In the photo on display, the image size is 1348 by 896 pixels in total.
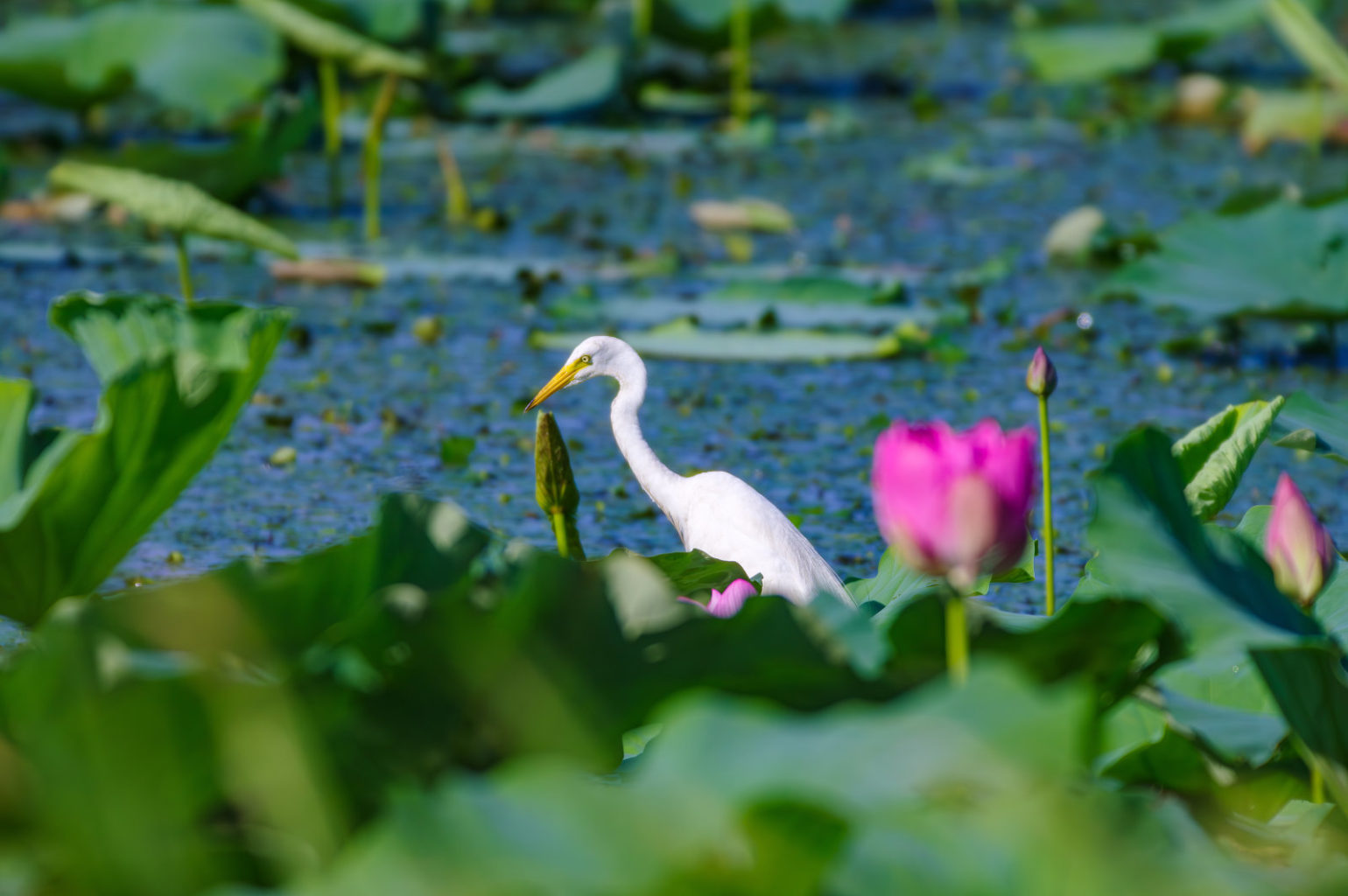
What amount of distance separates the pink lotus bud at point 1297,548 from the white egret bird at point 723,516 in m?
0.58

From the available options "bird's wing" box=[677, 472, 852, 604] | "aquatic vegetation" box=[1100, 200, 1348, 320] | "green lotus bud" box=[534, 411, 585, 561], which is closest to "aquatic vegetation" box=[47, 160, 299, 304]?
"bird's wing" box=[677, 472, 852, 604]

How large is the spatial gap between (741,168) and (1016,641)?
13.4 feet

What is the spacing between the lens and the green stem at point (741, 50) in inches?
214

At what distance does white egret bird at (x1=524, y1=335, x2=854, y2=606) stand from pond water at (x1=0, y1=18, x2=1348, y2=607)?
0.80 feet

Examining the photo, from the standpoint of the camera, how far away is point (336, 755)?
96 centimetres

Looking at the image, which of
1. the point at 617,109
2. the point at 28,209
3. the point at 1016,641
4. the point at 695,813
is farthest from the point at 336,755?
the point at 617,109

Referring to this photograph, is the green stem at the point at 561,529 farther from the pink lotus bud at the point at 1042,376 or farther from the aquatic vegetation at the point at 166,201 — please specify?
the aquatic vegetation at the point at 166,201

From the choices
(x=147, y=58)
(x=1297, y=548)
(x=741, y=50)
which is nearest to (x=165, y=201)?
(x=1297, y=548)

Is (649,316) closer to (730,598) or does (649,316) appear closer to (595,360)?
(595,360)

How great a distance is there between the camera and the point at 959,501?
917 millimetres

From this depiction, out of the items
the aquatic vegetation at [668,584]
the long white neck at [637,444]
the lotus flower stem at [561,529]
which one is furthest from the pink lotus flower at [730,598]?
the long white neck at [637,444]

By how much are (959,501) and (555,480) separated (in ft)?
2.30

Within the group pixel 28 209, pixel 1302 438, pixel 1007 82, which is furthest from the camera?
pixel 1007 82

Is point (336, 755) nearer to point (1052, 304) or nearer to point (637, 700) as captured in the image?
point (637, 700)
